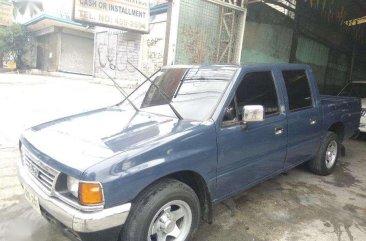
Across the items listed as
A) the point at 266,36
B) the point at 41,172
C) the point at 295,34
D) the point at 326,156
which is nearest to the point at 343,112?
the point at 326,156

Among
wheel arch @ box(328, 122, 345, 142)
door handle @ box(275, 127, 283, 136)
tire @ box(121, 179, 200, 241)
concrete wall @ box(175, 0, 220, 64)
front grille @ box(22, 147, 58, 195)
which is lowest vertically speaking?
tire @ box(121, 179, 200, 241)

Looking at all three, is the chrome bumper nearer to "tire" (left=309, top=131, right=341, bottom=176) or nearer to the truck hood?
the truck hood

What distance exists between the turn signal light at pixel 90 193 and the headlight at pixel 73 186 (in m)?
0.09

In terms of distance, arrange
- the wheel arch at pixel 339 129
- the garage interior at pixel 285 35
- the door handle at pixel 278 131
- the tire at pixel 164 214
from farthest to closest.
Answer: the garage interior at pixel 285 35, the wheel arch at pixel 339 129, the door handle at pixel 278 131, the tire at pixel 164 214

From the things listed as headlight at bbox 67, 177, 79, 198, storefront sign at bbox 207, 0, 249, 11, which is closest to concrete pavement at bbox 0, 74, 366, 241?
headlight at bbox 67, 177, 79, 198

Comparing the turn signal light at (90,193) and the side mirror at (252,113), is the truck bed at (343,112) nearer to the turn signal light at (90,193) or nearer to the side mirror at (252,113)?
the side mirror at (252,113)

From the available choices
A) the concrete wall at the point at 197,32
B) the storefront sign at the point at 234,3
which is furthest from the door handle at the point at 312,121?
the storefront sign at the point at 234,3

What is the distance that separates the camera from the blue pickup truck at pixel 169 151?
7.86 ft

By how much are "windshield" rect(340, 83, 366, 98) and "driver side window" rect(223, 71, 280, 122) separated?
6.34 meters

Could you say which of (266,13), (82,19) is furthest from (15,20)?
(266,13)

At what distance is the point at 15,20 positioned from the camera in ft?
105

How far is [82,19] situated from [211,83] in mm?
7526

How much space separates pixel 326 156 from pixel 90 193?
4.24m

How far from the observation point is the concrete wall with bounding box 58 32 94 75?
27.2 m
